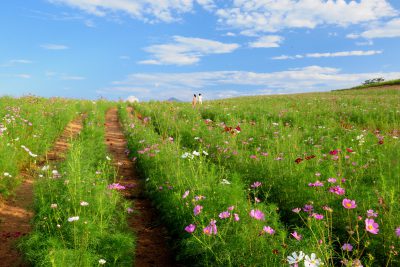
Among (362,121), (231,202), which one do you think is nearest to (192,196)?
(231,202)

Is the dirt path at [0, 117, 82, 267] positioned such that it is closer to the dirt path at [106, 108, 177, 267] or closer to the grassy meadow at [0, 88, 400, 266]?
the grassy meadow at [0, 88, 400, 266]

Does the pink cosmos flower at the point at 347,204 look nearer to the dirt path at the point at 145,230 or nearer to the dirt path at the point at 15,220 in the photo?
the dirt path at the point at 145,230

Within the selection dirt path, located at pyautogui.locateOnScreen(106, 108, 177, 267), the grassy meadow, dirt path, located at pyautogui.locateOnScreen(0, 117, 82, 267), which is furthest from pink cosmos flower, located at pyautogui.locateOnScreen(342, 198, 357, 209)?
dirt path, located at pyautogui.locateOnScreen(0, 117, 82, 267)

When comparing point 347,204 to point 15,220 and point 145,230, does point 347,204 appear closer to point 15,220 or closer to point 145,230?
point 145,230

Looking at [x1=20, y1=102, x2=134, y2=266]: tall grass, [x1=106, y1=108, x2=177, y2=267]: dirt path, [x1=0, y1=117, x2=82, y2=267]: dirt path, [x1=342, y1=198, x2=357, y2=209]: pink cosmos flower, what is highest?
[x1=342, y1=198, x2=357, y2=209]: pink cosmos flower

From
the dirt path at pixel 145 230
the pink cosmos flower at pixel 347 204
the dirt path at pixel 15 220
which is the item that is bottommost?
the dirt path at pixel 145 230

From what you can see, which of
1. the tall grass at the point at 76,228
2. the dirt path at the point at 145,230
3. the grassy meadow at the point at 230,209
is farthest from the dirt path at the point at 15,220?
the dirt path at the point at 145,230

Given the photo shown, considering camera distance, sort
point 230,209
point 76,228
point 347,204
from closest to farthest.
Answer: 1. point 347,204
2. point 230,209
3. point 76,228

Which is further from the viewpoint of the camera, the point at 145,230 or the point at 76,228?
the point at 145,230

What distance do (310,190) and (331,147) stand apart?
3572 mm

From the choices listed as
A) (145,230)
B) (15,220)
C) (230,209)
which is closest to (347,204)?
(230,209)

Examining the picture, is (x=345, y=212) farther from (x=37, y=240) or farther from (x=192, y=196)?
(x=37, y=240)

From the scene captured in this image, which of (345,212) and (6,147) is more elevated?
(6,147)

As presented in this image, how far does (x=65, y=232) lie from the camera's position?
13.9ft
